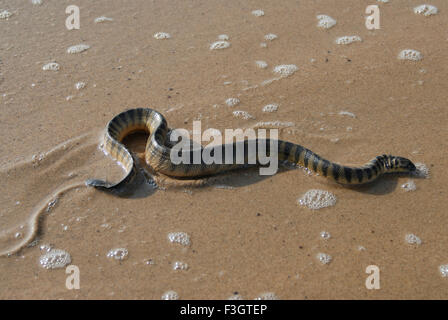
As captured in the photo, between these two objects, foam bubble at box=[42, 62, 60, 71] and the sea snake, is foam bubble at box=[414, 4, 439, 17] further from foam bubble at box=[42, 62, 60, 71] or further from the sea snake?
foam bubble at box=[42, 62, 60, 71]

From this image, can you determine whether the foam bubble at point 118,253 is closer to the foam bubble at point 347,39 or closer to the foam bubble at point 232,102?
the foam bubble at point 232,102

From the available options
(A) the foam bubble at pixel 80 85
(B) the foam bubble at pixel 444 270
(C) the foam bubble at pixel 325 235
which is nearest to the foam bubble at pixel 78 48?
(A) the foam bubble at pixel 80 85

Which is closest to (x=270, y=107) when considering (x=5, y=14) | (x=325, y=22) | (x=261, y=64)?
(x=261, y=64)

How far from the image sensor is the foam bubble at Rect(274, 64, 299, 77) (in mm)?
7090

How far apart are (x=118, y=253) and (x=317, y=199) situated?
2280 millimetres

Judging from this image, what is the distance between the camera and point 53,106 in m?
6.59

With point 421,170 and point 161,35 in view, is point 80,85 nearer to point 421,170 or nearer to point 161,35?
point 161,35

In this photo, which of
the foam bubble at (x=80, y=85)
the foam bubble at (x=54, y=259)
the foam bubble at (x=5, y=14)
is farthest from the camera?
the foam bubble at (x=5, y=14)

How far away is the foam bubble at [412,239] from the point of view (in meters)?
4.79

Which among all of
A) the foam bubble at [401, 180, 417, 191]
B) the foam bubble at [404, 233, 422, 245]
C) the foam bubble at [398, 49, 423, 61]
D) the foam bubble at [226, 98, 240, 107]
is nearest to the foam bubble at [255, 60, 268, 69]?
the foam bubble at [226, 98, 240, 107]

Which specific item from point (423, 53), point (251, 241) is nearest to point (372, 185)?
point (251, 241)

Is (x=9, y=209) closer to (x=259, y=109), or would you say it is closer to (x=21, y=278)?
(x=21, y=278)

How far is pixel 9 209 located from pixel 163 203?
1706mm

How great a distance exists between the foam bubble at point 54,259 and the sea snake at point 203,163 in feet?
3.09
